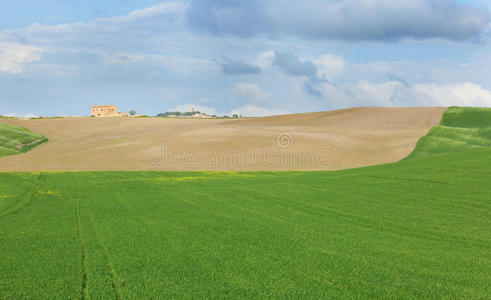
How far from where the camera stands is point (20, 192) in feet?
83.6

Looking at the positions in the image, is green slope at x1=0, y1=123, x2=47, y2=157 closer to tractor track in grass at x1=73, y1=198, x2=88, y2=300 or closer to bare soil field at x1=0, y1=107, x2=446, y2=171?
bare soil field at x1=0, y1=107, x2=446, y2=171

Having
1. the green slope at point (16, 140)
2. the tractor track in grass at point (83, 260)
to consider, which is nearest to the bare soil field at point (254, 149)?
the green slope at point (16, 140)

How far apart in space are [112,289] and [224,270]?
2433 mm

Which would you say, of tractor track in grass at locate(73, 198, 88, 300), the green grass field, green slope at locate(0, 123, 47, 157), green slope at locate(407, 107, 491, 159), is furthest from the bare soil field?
tractor track in grass at locate(73, 198, 88, 300)

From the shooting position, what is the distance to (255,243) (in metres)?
12.1

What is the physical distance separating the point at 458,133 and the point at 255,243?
50.6m

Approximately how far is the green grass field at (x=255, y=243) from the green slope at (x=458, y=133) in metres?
24.2

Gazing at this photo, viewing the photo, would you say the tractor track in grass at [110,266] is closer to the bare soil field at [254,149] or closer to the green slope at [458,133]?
the bare soil field at [254,149]

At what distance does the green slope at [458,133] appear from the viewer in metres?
47.1

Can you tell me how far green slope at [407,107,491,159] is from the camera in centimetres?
4706

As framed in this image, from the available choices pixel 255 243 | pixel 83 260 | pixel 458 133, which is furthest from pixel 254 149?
pixel 83 260

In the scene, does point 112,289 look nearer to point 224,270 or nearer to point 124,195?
point 224,270

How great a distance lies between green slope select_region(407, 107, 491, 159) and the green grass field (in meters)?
24.2

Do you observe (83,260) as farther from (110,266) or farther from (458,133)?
(458,133)
